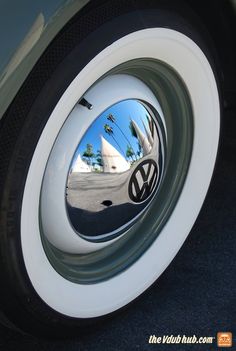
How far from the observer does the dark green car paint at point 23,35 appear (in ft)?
4.00

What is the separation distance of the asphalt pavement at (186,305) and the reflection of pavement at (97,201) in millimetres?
307

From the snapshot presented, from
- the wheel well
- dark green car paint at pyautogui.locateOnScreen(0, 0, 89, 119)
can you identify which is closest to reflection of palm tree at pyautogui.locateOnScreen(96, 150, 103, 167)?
dark green car paint at pyautogui.locateOnScreen(0, 0, 89, 119)

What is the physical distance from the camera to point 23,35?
1221 millimetres

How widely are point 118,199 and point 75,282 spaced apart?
0.82 feet

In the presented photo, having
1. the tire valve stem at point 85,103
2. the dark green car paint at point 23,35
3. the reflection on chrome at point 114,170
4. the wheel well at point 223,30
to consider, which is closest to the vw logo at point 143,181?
the reflection on chrome at point 114,170

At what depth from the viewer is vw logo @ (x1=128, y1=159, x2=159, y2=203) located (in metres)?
1.61

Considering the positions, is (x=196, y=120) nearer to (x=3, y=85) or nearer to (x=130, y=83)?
(x=130, y=83)

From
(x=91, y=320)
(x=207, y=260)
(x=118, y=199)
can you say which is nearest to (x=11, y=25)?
(x=118, y=199)

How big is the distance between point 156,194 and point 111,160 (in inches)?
14.2

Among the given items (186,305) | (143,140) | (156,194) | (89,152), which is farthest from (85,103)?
(186,305)

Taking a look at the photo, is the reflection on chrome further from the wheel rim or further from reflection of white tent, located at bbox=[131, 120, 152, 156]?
the wheel rim

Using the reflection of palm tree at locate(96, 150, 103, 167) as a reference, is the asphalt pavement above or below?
below

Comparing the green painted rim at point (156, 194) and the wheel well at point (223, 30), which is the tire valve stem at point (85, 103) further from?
the wheel well at point (223, 30)

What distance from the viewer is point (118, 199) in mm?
1599
